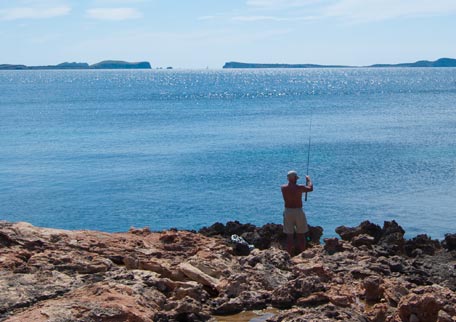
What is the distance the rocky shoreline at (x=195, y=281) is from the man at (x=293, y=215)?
2.43 feet

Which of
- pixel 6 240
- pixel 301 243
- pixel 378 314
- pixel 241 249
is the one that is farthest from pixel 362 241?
pixel 6 240

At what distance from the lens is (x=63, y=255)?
1264cm

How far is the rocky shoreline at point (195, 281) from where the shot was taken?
10.3 meters

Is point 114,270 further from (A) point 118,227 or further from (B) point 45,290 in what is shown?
(A) point 118,227

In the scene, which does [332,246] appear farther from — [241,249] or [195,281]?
[195,281]

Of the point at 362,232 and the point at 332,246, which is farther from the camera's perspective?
the point at 362,232

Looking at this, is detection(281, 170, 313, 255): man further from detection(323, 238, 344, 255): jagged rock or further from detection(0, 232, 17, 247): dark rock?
detection(0, 232, 17, 247): dark rock

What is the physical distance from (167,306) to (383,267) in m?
5.30

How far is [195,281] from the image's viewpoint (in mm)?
12195

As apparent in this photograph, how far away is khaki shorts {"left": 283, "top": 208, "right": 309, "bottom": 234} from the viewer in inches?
659

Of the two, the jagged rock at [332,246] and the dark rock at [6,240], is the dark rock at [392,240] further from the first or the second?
the dark rock at [6,240]

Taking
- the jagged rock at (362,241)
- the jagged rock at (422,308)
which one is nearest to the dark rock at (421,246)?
the jagged rock at (362,241)

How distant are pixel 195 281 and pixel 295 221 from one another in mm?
5083

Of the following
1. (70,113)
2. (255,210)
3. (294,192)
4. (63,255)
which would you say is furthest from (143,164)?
(70,113)
